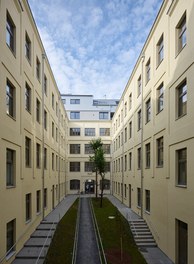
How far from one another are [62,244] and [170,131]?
9.35 meters

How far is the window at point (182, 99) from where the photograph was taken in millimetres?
12947

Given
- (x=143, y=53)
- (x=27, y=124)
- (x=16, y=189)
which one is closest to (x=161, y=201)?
(x=16, y=189)

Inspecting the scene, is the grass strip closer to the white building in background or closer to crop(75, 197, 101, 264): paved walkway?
crop(75, 197, 101, 264): paved walkway

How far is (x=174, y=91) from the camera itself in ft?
46.1

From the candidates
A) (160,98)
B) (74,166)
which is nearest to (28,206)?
(160,98)

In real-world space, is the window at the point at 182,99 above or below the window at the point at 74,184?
above

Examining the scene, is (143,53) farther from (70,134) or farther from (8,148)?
(70,134)

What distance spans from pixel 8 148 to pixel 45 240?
7.00m

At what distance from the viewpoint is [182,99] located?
526 inches

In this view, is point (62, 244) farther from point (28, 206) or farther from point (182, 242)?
point (182, 242)

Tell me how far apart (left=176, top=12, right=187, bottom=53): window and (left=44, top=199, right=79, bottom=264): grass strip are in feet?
40.7

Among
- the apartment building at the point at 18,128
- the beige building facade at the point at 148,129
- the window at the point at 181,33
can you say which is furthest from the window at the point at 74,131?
the window at the point at 181,33

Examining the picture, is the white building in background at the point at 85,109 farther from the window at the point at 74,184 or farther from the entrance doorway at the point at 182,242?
the entrance doorway at the point at 182,242

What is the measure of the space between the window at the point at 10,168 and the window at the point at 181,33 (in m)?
10.1
